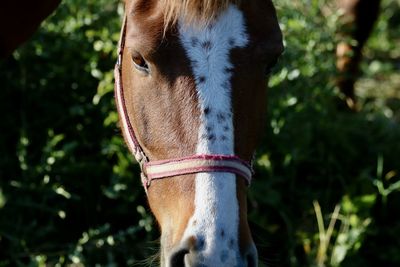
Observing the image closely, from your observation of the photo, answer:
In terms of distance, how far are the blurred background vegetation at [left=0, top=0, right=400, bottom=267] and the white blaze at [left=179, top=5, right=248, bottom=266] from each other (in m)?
1.12

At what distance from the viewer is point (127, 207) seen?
303cm

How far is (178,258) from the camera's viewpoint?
63.9 inches

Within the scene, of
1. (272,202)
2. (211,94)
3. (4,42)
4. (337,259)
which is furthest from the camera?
(272,202)

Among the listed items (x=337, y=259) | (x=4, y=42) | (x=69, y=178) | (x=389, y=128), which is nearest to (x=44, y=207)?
(x=69, y=178)

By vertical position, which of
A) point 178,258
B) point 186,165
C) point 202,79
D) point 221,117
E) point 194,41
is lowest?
point 178,258

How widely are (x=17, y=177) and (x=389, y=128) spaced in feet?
7.09

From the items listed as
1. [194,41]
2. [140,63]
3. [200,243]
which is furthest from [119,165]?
[200,243]

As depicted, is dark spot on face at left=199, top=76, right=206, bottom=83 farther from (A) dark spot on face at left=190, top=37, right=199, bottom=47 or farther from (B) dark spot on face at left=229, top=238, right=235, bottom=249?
(B) dark spot on face at left=229, top=238, right=235, bottom=249

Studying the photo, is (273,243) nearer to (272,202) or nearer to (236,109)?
(272,202)

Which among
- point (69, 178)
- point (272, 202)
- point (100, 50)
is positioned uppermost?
point (100, 50)

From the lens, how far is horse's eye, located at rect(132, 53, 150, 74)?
72.7 inches

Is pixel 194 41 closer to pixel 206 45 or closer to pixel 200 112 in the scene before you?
pixel 206 45

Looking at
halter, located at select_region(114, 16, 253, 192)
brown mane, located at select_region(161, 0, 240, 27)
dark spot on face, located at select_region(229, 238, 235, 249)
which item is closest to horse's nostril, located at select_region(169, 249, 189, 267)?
dark spot on face, located at select_region(229, 238, 235, 249)

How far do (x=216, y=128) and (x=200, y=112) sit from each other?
0.06 metres
